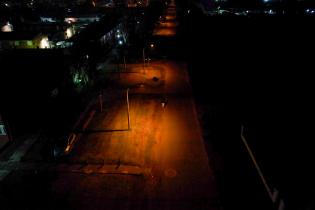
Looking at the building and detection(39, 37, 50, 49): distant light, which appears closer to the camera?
the building

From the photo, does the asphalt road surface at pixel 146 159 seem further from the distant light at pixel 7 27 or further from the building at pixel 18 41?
the distant light at pixel 7 27

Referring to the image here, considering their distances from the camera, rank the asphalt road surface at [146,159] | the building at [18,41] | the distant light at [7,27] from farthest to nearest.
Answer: the distant light at [7,27] < the building at [18,41] < the asphalt road surface at [146,159]

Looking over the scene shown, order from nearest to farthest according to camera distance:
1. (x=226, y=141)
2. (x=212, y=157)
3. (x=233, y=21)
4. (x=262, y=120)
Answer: (x=212, y=157) < (x=226, y=141) < (x=262, y=120) < (x=233, y=21)

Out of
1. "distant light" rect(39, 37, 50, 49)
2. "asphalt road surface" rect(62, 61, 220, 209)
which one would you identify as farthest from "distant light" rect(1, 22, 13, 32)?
"asphalt road surface" rect(62, 61, 220, 209)

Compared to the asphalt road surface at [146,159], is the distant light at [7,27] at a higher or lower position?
higher

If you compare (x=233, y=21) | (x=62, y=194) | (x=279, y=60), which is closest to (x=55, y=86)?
(x=62, y=194)

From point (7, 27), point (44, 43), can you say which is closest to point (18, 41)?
point (44, 43)

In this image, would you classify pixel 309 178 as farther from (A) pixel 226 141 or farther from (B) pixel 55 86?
(B) pixel 55 86

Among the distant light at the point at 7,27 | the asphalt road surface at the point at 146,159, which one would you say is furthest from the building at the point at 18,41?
the asphalt road surface at the point at 146,159

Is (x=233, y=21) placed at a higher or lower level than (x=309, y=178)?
higher

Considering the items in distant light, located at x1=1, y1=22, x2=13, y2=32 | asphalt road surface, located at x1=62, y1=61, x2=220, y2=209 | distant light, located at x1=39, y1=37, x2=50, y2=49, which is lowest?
asphalt road surface, located at x1=62, y1=61, x2=220, y2=209

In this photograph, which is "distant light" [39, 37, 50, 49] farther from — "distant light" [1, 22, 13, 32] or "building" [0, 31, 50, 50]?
"distant light" [1, 22, 13, 32]
